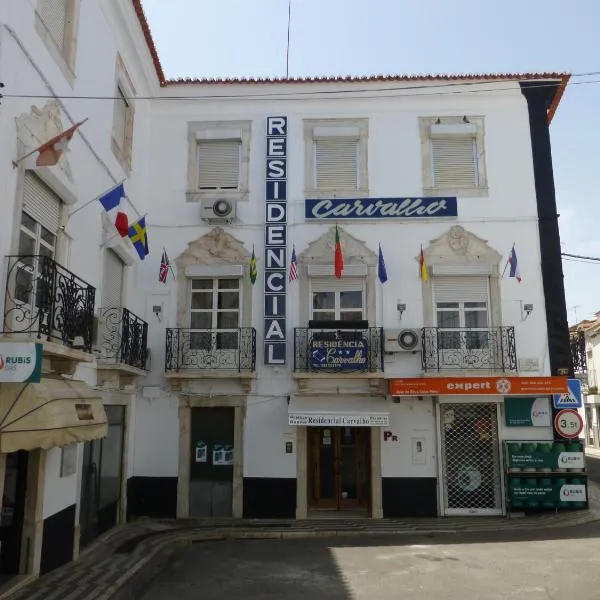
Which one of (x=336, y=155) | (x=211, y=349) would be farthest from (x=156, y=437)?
(x=336, y=155)

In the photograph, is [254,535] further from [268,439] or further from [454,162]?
[454,162]

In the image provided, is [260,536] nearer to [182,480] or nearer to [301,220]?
[182,480]

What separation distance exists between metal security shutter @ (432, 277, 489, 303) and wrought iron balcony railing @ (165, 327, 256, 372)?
12.8 feet

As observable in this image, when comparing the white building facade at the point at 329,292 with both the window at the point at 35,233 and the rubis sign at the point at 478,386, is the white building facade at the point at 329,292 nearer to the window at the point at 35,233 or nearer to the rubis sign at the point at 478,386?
the rubis sign at the point at 478,386

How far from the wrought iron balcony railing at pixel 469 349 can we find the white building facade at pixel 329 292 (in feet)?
0.14

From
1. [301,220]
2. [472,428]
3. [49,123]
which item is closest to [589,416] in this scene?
[472,428]

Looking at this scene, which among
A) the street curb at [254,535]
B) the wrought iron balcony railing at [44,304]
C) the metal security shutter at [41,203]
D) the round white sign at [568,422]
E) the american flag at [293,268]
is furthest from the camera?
the american flag at [293,268]

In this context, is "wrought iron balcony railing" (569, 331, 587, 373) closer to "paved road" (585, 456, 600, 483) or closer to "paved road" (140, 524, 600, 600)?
"paved road" (140, 524, 600, 600)

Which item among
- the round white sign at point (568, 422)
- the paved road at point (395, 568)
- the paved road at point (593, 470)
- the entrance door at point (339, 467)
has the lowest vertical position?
the paved road at point (395, 568)

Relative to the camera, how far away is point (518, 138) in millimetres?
12945

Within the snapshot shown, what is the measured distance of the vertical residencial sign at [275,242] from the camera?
40.3ft

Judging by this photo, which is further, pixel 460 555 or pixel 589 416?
pixel 589 416

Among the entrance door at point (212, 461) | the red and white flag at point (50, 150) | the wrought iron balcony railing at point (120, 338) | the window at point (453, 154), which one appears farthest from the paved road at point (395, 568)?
the window at point (453, 154)

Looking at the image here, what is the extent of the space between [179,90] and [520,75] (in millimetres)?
7417
